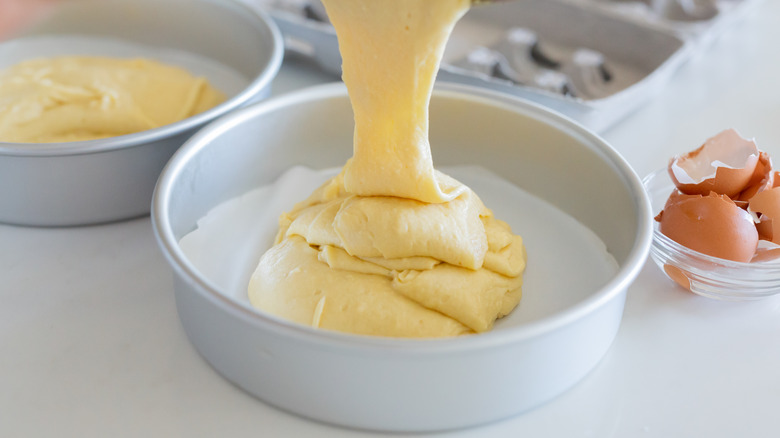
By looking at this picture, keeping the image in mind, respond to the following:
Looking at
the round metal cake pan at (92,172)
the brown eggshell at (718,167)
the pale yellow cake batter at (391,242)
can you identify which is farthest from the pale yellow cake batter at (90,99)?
the brown eggshell at (718,167)

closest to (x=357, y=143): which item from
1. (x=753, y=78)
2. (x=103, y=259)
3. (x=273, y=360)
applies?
(x=273, y=360)

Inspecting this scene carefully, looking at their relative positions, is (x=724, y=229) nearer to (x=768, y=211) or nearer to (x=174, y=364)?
(x=768, y=211)

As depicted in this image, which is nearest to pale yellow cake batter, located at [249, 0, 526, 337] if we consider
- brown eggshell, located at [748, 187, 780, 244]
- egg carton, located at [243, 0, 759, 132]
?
brown eggshell, located at [748, 187, 780, 244]

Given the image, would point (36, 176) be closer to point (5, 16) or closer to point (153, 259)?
point (153, 259)

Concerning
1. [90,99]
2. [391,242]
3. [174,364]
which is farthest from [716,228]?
[90,99]

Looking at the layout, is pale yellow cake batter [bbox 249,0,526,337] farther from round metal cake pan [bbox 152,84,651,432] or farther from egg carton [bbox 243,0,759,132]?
egg carton [bbox 243,0,759,132]
